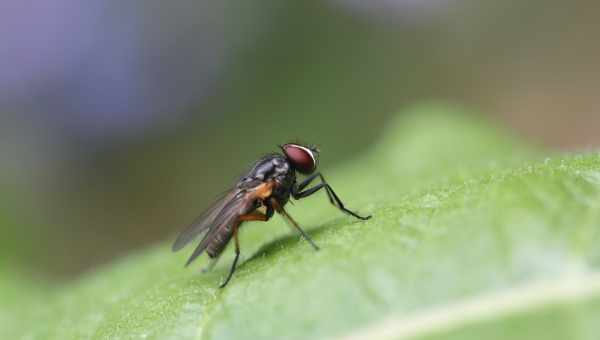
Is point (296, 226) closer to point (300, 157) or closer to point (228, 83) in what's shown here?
point (300, 157)

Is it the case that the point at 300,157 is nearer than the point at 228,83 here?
Yes

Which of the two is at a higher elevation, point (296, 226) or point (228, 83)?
point (296, 226)

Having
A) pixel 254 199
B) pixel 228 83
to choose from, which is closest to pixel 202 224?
pixel 254 199

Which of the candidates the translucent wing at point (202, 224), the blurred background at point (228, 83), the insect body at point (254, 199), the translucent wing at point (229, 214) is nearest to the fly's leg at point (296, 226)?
the insect body at point (254, 199)

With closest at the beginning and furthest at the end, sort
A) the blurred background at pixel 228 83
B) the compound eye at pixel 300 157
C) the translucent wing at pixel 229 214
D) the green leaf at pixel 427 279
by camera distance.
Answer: the green leaf at pixel 427 279, the translucent wing at pixel 229 214, the compound eye at pixel 300 157, the blurred background at pixel 228 83

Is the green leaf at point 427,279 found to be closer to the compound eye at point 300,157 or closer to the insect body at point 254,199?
the insect body at point 254,199

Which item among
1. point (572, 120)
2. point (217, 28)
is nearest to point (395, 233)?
point (572, 120)

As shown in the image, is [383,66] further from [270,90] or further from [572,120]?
[572,120]

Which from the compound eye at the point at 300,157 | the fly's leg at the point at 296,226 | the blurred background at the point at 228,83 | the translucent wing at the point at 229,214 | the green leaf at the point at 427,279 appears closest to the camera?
the green leaf at the point at 427,279
